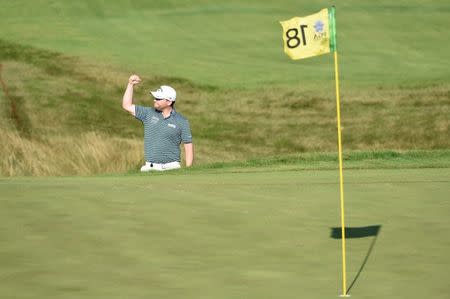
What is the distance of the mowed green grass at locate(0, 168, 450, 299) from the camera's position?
20.4ft

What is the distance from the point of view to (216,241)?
716 centimetres

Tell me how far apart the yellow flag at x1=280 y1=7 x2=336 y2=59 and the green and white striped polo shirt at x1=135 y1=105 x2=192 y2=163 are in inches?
313

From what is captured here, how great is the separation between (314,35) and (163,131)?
26.9 feet

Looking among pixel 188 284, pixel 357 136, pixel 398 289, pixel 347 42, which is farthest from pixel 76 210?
pixel 347 42

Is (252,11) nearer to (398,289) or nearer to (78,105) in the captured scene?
(78,105)

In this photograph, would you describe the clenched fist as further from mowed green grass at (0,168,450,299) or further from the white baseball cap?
mowed green grass at (0,168,450,299)

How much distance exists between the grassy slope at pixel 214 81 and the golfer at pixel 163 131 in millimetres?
2126

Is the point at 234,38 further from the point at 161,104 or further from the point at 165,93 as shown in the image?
the point at 165,93

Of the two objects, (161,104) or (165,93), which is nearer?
(165,93)

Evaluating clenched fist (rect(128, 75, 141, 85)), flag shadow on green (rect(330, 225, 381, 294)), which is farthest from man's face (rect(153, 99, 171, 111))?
flag shadow on green (rect(330, 225, 381, 294))

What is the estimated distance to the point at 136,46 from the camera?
31.5 metres

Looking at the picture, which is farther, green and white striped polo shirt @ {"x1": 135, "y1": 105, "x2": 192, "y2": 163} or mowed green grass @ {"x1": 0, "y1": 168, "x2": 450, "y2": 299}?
green and white striped polo shirt @ {"x1": 135, "y1": 105, "x2": 192, "y2": 163}

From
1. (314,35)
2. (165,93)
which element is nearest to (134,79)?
(165,93)

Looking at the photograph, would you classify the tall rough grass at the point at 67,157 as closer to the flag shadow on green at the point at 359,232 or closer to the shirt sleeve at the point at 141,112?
the shirt sleeve at the point at 141,112
